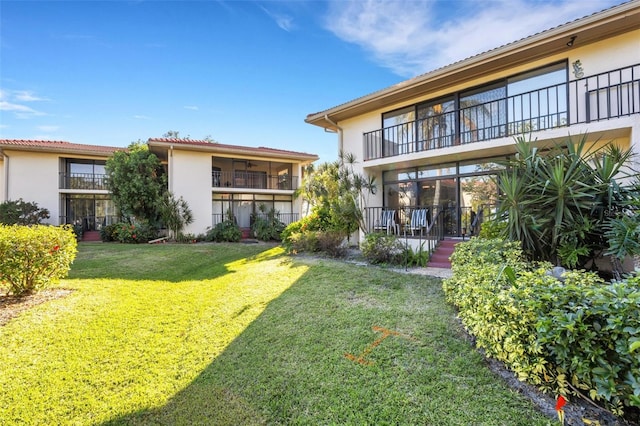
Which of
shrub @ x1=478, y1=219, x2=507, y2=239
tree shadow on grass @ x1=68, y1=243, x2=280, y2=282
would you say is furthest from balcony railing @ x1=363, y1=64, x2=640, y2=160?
tree shadow on grass @ x1=68, y1=243, x2=280, y2=282

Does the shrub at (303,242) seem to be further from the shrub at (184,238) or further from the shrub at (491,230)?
the shrub at (184,238)

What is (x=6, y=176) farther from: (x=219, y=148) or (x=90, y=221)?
(x=219, y=148)

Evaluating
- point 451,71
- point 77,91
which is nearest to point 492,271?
point 451,71

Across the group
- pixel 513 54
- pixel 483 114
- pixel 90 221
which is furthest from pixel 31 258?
pixel 90 221

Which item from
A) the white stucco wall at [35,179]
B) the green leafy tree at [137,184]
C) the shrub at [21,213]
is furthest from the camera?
the white stucco wall at [35,179]

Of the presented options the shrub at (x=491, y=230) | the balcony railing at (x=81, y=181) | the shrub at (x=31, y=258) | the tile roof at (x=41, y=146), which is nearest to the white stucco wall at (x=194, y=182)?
the balcony railing at (x=81, y=181)

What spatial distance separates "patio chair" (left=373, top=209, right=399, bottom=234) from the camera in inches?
446

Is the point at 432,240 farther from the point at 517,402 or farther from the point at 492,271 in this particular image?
the point at 517,402

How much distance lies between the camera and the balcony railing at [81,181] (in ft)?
65.2

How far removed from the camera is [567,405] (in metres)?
2.57

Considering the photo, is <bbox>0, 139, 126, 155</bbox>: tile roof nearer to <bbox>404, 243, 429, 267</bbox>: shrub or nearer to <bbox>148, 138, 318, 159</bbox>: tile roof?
<bbox>148, 138, 318, 159</bbox>: tile roof

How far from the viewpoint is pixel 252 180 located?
70.9 feet

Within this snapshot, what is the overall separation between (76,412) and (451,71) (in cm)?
1153

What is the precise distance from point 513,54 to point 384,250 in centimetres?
683
